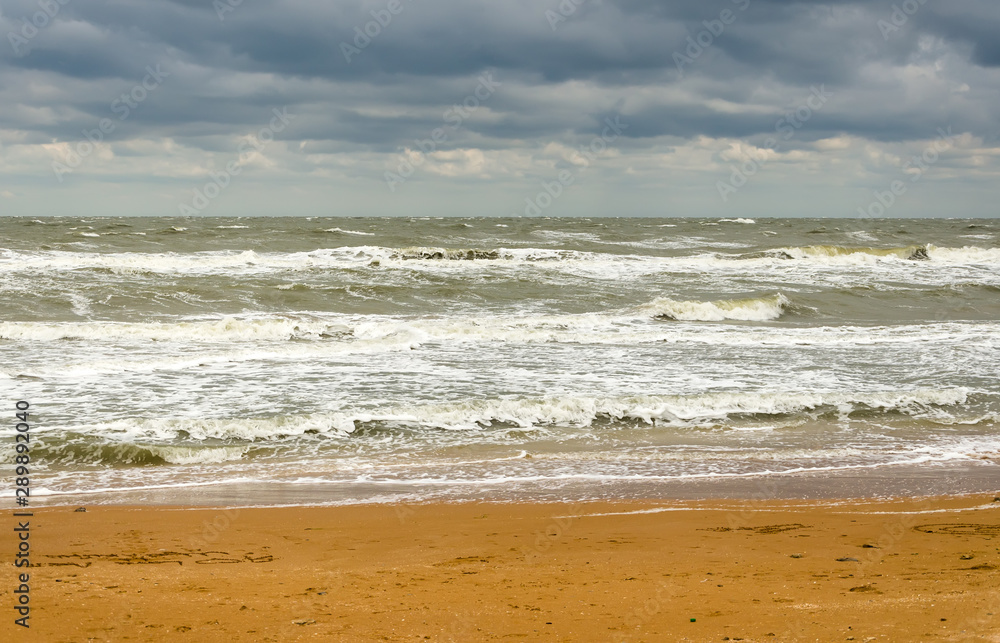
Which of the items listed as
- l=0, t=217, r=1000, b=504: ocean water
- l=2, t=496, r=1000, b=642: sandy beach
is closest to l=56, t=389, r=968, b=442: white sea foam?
l=0, t=217, r=1000, b=504: ocean water

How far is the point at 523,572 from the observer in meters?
5.29

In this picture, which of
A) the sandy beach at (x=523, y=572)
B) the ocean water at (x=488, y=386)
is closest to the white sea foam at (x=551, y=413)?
the ocean water at (x=488, y=386)

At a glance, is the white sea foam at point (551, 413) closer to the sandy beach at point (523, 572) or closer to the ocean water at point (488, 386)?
the ocean water at point (488, 386)

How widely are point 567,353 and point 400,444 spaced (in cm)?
646

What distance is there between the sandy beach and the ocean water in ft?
2.62

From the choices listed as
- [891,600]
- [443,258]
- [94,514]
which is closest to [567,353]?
[94,514]

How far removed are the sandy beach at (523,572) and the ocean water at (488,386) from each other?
0.80m

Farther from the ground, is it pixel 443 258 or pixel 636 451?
pixel 443 258

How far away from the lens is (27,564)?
17.4 feet

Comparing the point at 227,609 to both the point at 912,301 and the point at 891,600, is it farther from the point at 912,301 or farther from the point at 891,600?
the point at 912,301

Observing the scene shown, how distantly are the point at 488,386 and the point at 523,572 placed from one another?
6715 mm

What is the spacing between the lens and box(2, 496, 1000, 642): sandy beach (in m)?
4.14

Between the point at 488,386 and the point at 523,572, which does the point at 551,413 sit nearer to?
the point at 488,386

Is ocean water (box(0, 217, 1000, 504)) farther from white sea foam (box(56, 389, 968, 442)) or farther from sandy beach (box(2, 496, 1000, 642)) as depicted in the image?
sandy beach (box(2, 496, 1000, 642))
